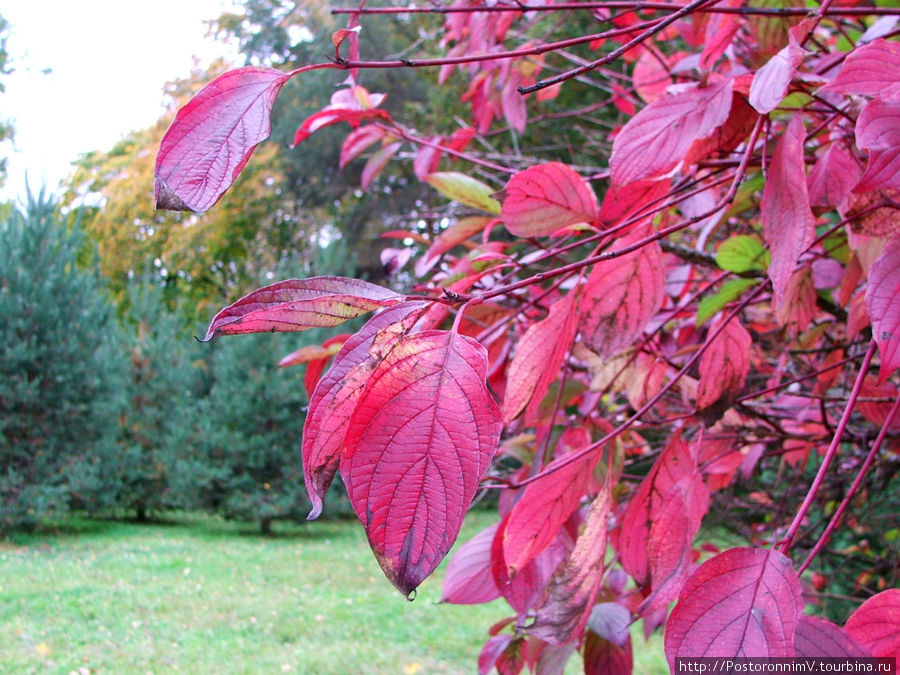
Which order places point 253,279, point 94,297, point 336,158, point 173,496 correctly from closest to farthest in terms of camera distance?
point 94,297
point 173,496
point 253,279
point 336,158

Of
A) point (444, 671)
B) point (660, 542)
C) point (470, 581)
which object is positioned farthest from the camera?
point (444, 671)

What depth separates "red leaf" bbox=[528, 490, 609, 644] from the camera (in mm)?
407

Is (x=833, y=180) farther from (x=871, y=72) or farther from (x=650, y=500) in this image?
(x=650, y=500)

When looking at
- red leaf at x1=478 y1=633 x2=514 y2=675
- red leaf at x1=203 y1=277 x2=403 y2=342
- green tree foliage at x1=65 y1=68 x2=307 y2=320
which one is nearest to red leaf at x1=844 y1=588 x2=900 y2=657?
red leaf at x1=203 y1=277 x2=403 y2=342

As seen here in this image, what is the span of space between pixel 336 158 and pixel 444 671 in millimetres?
8472

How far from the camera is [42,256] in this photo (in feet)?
20.0

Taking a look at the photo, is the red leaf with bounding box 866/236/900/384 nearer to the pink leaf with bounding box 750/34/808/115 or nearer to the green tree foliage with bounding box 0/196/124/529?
the pink leaf with bounding box 750/34/808/115

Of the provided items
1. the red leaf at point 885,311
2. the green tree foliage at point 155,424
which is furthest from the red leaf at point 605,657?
the green tree foliage at point 155,424

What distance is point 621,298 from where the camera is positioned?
48cm

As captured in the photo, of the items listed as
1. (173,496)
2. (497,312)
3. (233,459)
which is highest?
(497,312)

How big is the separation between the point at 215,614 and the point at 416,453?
3952 millimetres

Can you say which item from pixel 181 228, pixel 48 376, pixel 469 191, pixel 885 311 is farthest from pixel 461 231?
pixel 181 228

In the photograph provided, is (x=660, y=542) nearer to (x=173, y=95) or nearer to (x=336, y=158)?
(x=336, y=158)

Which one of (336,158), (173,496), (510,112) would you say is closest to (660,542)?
(510,112)
